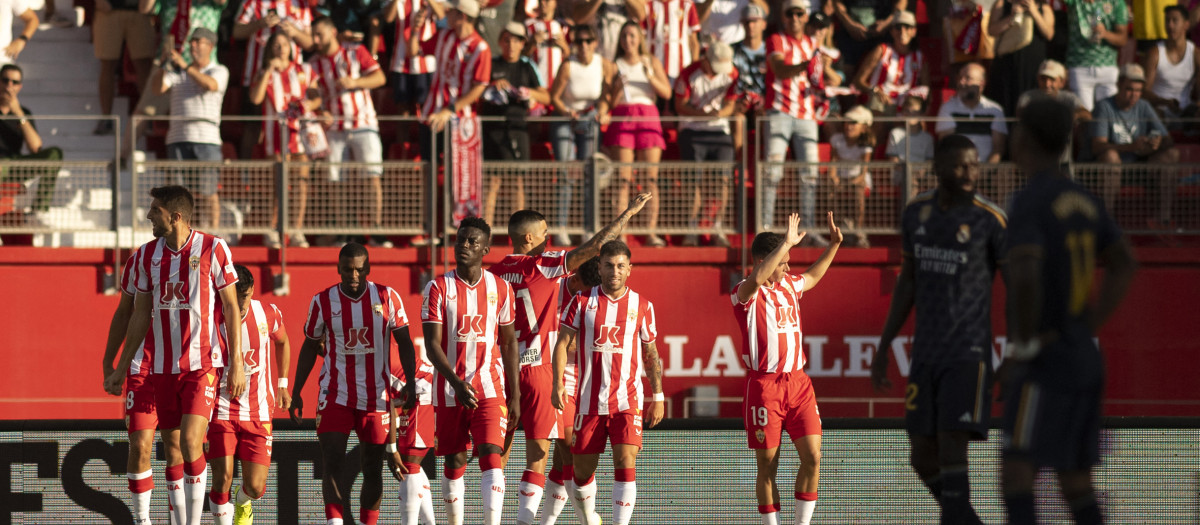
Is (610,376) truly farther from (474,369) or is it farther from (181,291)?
(181,291)

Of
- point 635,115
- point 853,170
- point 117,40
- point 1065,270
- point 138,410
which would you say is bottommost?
point 138,410

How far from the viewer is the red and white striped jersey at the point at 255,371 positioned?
8992 millimetres

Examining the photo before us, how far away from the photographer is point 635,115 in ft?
46.9

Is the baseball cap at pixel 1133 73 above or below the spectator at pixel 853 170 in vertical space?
above

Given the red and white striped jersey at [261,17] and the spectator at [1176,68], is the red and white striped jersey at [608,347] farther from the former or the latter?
the spectator at [1176,68]

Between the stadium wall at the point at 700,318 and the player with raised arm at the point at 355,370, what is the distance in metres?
5.20

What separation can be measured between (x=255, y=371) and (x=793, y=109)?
7.11 metres

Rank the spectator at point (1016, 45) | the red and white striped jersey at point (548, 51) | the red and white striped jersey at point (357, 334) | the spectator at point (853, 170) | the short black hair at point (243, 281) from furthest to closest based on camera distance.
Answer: the red and white striped jersey at point (548, 51) < the spectator at point (1016, 45) < the spectator at point (853, 170) < the short black hair at point (243, 281) < the red and white striped jersey at point (357, 334)

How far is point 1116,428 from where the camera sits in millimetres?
9156

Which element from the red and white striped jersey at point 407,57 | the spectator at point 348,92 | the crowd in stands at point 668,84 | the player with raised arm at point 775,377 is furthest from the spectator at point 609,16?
the player with raised arm at point 775,377

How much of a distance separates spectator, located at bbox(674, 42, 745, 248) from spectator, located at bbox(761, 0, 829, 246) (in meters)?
0.40

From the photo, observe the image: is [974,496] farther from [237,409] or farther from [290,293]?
[290,293]

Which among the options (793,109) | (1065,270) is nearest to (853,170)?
(793,109)

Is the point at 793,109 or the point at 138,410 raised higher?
the point at 793,109
